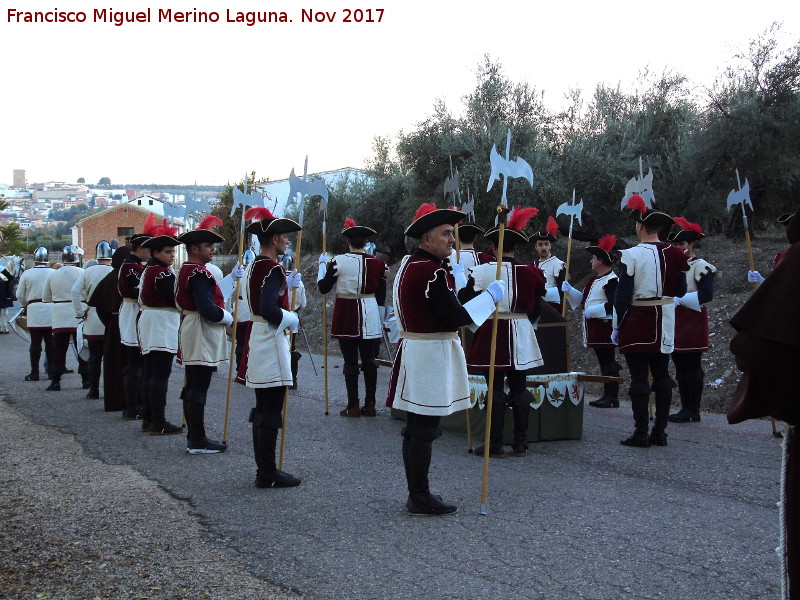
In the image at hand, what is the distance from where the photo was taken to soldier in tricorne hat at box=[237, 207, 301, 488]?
6453 mm

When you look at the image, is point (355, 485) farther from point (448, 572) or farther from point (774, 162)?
point (774, 162)

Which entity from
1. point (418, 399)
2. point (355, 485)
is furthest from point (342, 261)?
point (418, 399)

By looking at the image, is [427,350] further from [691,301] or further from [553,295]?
[553,295]

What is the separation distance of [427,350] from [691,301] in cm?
458

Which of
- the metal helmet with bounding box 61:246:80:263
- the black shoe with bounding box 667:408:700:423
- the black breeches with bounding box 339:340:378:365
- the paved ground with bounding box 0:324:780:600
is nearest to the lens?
the paved ground with bounding box 0:324:780:600

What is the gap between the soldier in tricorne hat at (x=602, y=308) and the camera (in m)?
10.7

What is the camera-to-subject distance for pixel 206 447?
7.94 m

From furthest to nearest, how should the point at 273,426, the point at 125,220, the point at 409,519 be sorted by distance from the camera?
the point at 125,220 → the point at 273,426 → the point at 409,519

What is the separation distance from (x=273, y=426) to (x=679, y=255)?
4004 millimetres

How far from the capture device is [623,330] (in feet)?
26.2

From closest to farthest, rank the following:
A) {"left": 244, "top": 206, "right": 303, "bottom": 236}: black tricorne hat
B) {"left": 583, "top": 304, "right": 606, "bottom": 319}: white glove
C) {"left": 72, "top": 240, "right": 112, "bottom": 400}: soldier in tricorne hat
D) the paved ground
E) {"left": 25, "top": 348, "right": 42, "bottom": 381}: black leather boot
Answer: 1. the paved ground
2. {"left": 244, "top": 206, "right": 303, "bottom": 236}: black tricorne hat
3. {"left": 583, "top": 304, "right": 606, "bottom": 319}: white glove
4. {"left": 72, "top": 240, "right": 112, "bottom": 400}: soldier in tricorne hat
5. {"left": 25, "top": 348, "right": 42, "bottom": 381}: black leather boot

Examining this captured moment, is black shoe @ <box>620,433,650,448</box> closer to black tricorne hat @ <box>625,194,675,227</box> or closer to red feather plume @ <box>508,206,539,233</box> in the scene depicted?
black tricorne hat @ <box>625,194,675,227</box>

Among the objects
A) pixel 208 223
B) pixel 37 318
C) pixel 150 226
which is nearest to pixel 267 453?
pixel 208 223

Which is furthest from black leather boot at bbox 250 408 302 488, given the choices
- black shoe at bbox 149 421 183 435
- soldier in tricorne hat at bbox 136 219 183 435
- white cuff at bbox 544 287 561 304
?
white cuff at bbox 544 287 561 304
